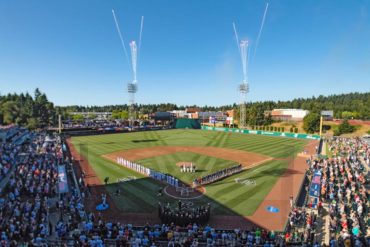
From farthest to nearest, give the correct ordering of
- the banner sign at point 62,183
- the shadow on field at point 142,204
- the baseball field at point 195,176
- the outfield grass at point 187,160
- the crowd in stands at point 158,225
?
the outfield grass at point 187,160 < the baseball field at point 195,176 < the banner sign at point 62,183 < the shadow on field at point 142,204 < the crowd in stands at point 158,225

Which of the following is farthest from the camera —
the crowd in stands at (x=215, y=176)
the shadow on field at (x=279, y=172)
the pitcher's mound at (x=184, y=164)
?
the pitcher's mound at (x=184, y=164)

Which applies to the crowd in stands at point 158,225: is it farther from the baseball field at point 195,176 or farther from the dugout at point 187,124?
the dugout at point 187,124

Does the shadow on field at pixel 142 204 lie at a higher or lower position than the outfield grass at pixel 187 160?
lower

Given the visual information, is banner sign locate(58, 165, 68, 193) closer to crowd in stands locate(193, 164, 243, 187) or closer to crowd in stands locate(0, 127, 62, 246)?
crowd in stands locate(0, 127, 62, 246)

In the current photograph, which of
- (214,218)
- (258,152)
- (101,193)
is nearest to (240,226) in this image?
(214,218)

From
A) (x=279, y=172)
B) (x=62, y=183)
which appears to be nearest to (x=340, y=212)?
(x=279, y=172)

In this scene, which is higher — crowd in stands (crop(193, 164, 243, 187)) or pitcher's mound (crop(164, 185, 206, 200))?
crowd in stands (crop(193, 164, 243, 187))

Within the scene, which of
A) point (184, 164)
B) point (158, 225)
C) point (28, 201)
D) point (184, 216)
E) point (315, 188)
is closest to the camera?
point (158, 225)

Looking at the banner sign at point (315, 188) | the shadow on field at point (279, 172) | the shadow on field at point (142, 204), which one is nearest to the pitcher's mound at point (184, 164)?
the shadow on field at point (142, 204)

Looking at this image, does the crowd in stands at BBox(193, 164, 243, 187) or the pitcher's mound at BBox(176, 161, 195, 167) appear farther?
the pitcher's mound at BBox(176, 161, 195, 167)

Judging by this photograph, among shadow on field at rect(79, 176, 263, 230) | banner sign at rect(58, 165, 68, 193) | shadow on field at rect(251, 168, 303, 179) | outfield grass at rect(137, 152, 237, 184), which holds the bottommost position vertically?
shadow on field at rect(79, 176, 263, 230)

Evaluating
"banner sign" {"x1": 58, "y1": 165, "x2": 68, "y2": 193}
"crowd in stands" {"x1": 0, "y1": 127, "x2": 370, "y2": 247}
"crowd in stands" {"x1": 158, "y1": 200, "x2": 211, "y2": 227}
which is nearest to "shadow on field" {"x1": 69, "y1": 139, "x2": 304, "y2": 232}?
"crowd in stands" {"x1": 158, "y1": 200, "x2": 211, "y2": 227}

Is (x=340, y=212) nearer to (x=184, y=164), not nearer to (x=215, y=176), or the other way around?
(x=215, y=176)
